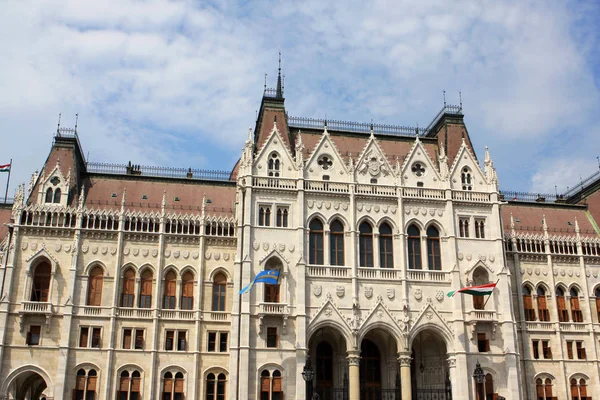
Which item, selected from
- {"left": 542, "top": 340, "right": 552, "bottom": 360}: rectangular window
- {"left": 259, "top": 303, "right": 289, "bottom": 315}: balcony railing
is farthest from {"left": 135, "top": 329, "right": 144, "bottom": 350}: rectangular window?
{"left": 542, "top": 340, "right": 552, "bottom": 360}: rectangular window

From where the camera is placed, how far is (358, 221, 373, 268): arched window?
5022cm

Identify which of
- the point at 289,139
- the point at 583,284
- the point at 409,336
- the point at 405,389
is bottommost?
the point at 405,389

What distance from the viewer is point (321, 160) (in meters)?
52.6

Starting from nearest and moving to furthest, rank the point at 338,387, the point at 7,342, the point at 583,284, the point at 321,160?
1. the point at 7,342
2. the point at 338,387
3. the point at 321,160
4. the point at 583,284

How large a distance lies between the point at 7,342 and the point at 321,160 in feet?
85.3

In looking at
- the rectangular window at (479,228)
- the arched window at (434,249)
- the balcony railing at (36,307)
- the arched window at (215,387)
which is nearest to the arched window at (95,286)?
the balcony railing at (36,307)

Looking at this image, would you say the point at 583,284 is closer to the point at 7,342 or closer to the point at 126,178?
the point at 126,178

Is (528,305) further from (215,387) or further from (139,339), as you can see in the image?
(139,339)

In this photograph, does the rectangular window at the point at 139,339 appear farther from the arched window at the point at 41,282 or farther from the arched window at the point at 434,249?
the arched window at the point at 434,249

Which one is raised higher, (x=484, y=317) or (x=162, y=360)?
(x=484, y=317)

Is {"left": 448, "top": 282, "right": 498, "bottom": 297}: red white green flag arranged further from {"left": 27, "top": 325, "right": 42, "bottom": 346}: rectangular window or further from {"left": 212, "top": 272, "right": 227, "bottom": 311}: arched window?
{"left": 27, "top": 325, "right": 42, "bottom": 346}: rectangular window

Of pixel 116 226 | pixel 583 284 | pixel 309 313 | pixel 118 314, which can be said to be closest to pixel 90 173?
pixel 116 226

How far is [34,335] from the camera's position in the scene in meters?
46.6

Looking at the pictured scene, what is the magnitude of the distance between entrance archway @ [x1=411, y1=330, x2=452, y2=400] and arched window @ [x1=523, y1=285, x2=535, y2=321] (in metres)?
8.78
